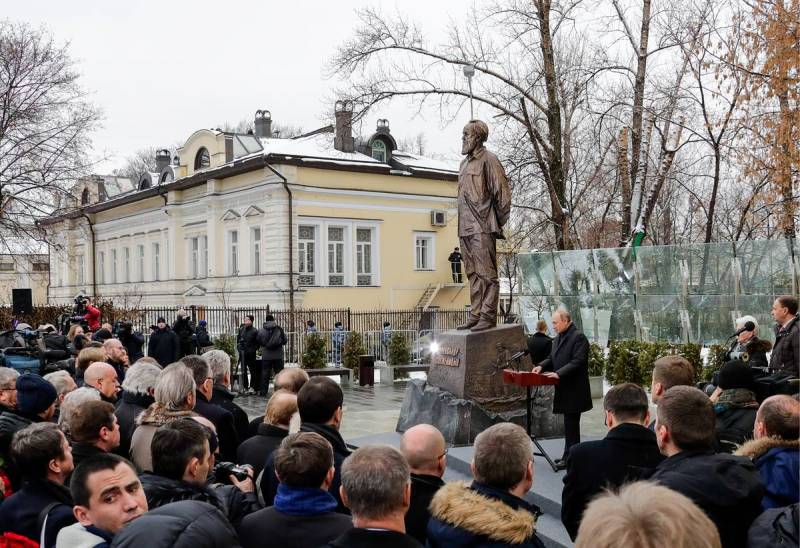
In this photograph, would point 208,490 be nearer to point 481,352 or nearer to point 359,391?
point 481,352

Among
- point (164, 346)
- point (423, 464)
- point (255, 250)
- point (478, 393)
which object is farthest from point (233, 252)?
point (423, 464)

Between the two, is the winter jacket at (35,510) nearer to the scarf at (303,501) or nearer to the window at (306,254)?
the scarf at (303,501)

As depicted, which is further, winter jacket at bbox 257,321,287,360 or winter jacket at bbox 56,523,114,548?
winter jacket at bbox 257,321,287,360

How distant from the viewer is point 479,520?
2.78 metres

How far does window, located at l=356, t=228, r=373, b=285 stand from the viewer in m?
32.7

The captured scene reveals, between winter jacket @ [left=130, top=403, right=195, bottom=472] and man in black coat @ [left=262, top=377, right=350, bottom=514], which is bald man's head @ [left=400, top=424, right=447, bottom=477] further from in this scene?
winter jacket @ [left=130, top=403, right=195, bottom=472]

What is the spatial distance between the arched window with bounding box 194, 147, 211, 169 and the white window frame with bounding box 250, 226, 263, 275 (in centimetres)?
591

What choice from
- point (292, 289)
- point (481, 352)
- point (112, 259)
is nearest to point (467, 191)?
point (481, 352)

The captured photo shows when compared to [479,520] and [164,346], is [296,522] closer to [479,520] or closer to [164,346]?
[479,520]

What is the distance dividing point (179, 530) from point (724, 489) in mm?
2270

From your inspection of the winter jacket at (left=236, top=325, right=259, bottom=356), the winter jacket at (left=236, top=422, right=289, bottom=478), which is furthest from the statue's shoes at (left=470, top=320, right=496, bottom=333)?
the winter jacket at (left=236, top=325, right=259, bottom=356)

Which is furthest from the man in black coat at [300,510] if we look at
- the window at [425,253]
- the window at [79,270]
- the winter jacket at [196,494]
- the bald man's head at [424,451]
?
the window at [79,270]

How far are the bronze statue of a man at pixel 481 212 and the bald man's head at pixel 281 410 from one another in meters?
4.72

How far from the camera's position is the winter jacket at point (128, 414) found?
16.4ft
